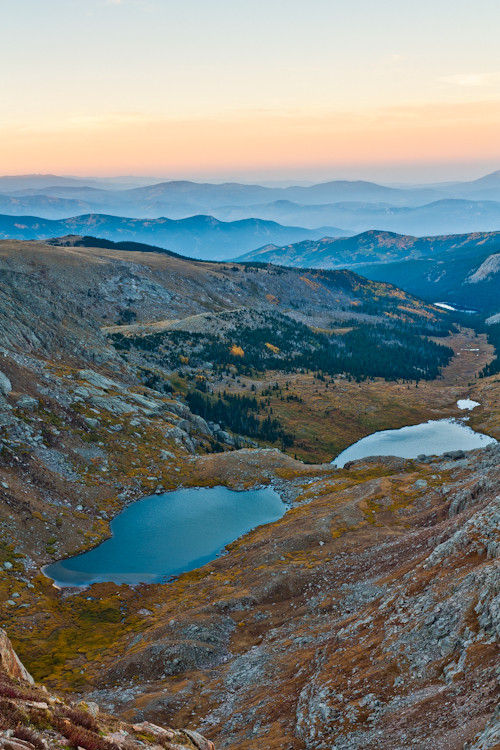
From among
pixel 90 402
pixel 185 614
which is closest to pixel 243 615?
pixel 185 614

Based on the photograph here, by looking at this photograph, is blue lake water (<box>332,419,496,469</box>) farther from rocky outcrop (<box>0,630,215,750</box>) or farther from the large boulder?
rocky outcrop (<box>0,630,215,750</box>)

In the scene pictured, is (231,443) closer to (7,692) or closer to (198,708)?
(198,708)

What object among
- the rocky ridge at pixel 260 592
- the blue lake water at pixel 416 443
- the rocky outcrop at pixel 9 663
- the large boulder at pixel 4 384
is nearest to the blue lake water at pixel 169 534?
the rocky ridge at pixel 260 592

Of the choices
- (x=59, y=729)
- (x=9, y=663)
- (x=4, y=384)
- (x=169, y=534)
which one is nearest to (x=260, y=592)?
(x=169, y=534)

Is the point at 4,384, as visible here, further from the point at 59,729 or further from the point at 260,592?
the point at 59,729

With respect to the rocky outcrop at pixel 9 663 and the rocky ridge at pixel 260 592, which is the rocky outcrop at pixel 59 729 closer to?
the rocky outcrop at pixel 9 663

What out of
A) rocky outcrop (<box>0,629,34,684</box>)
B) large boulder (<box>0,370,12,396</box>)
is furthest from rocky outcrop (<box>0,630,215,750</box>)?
large boulder (<box>0,370,12,396</box>)
